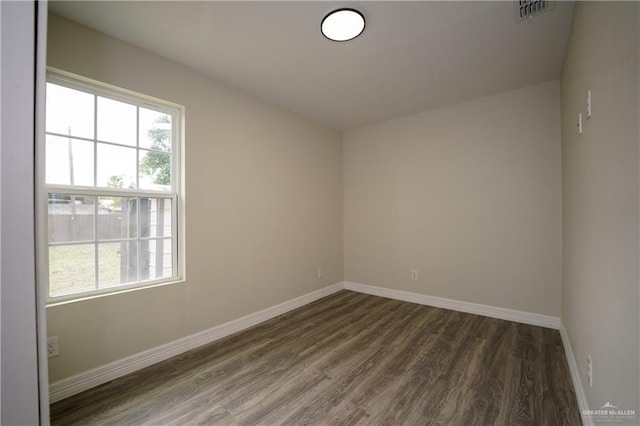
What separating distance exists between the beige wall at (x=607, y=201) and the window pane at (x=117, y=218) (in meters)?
2.84

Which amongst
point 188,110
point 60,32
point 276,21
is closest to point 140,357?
point 188,110

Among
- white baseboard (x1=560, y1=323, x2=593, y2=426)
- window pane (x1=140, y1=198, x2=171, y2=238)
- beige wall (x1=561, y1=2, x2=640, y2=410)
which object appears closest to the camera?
beige wall (x1=561, y1=2, x2=640, y2=410)

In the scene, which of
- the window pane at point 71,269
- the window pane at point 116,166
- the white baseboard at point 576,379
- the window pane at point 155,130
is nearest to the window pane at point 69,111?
the window pane at point 116,166

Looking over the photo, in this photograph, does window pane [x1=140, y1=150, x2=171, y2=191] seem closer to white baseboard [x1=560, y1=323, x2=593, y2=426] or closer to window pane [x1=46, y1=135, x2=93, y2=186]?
window pane [x1=46, y1=135, x2=93, y2=186]

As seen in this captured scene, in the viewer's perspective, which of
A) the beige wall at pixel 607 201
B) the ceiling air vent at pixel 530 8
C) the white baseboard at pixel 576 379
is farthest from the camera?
the ceiling air vent at pixel 530 8

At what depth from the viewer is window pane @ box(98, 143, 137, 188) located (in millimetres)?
2004

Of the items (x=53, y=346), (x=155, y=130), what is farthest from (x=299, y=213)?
(x=53, y=346)

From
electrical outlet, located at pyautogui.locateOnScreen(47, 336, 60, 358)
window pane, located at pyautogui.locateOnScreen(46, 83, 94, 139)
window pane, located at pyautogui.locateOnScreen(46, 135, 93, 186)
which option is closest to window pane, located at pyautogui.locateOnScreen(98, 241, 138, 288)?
electrical outlet, located at pyautogui.locateOnScreen(47, 336, 60, 358)

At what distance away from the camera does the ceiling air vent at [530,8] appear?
170 centimetres

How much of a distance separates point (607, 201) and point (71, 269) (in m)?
3.11

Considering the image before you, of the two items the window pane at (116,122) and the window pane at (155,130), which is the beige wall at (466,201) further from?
the window pane at (116,122)

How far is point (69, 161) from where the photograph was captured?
1.87 metres

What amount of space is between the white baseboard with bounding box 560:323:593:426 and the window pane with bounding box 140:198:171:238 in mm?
3058

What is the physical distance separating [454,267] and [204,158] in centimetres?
310
